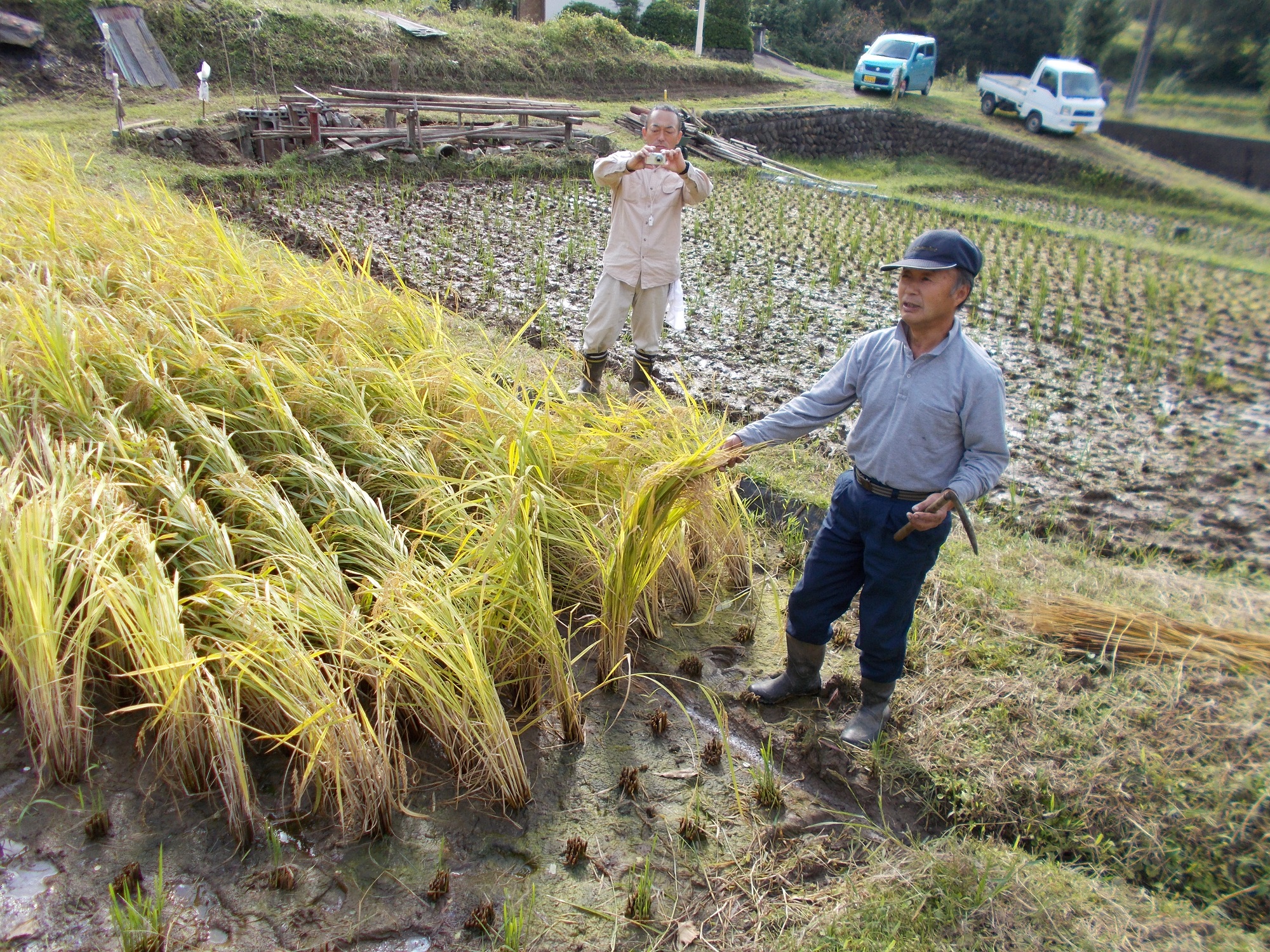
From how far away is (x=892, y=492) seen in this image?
7.14 feet

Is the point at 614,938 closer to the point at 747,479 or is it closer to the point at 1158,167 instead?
the point at 747,479

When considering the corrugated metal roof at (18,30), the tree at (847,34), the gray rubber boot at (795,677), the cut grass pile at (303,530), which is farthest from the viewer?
the tree at (847,34)

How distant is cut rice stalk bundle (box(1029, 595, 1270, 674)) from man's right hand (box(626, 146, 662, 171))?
2.49 meters

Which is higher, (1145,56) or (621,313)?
(1145,56)

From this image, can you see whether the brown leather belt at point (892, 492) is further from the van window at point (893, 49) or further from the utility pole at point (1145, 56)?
the van window at point (893, 49)

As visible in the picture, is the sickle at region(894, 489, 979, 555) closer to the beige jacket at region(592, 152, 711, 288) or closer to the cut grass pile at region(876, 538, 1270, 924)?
the cut grass pile at region(876, 538, 1270, 924)

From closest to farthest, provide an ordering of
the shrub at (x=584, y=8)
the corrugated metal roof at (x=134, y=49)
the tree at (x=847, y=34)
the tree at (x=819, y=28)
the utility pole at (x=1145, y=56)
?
1. the utility pole at (x=1145, y=56)
2. the corrugated metal roof at (x=134, y=49)
3. the shrub at (x=584, y=8)
4. the tree at (x=819, y=28)
5. the tree at (x=847, y=34)

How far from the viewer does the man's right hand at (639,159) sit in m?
3.71

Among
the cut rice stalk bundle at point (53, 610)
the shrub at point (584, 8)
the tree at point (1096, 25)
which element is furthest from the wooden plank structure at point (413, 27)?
the cut rice stalk bundle at point (53, 610)

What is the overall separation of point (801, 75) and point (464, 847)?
83.4 feet

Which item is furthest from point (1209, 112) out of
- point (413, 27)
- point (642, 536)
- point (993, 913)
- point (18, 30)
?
point (18, 30)

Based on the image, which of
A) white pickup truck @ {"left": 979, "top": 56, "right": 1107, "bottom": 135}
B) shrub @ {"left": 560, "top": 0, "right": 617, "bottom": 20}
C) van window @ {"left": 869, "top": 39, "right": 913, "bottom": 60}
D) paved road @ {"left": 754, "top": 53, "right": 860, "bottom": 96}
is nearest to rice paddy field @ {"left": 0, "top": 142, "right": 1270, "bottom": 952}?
white pickup truck @ {"left": 979, "top": 56, "right": 1107, "bottom": 135}

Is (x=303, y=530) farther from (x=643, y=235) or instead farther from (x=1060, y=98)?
(x=1060, y=98)

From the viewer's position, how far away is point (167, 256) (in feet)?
12.5
